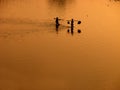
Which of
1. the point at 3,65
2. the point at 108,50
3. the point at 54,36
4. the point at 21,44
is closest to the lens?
the point at 3,65

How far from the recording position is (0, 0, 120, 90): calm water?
1.48m

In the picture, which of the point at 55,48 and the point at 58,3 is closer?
the point at 55,48

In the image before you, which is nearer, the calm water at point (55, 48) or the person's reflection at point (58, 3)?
the calm water at point (55, 48)

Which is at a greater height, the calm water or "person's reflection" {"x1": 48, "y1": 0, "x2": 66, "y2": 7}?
"person's reflection" {"x1": 48, "y1": 0, "x2": 66, "y2": 7}

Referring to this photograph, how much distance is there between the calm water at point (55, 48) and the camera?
58.1 inches

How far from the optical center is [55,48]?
1.63 meters

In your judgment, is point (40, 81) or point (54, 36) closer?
point (40, 81)

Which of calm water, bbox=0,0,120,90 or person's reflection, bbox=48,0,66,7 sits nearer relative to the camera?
calm water, bbox=0,0,120,90

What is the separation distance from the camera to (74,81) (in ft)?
5.11

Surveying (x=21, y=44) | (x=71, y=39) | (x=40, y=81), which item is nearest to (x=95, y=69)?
(x=71, y=39)

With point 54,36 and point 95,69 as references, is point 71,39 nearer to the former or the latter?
point 54,36

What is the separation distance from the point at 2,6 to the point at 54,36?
35 centimetres

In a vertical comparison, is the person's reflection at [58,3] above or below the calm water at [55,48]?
above

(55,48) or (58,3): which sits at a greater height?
(58,3)
